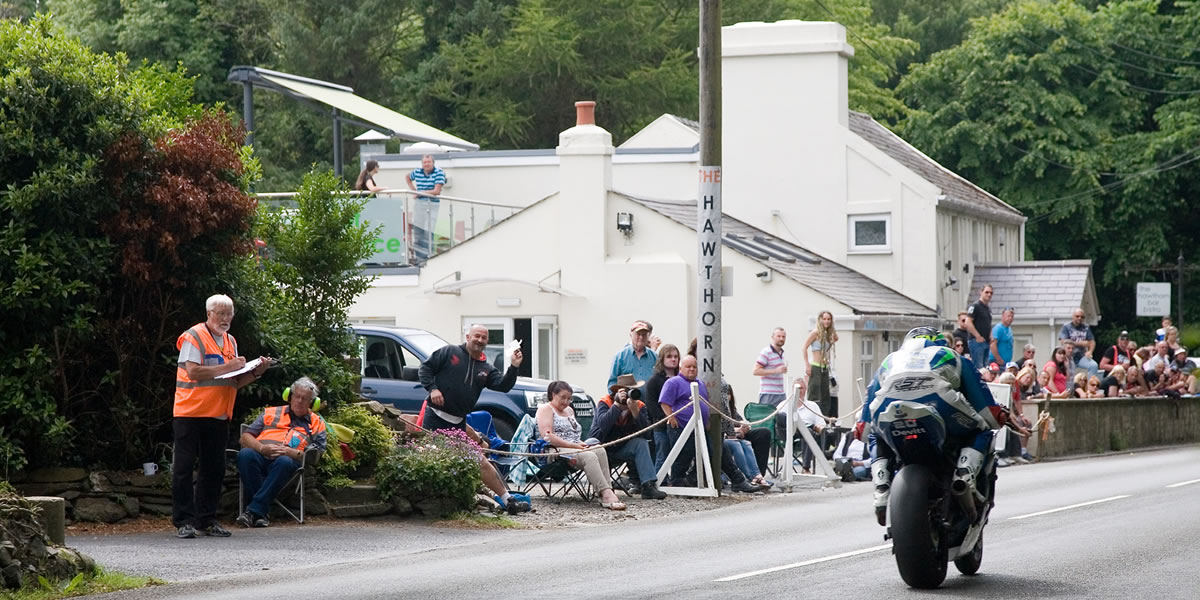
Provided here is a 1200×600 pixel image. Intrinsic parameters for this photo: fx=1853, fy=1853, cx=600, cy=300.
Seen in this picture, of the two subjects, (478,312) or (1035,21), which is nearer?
(478,312)

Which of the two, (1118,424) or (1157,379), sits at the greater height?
(1157,379)

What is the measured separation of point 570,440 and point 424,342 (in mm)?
5009

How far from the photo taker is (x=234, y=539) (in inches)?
600

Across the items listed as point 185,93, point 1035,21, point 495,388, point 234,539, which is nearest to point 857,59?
point 1035,21

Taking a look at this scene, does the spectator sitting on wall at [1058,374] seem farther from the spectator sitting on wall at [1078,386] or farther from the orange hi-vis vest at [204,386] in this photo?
the orange hi-vis vest at [204,386]

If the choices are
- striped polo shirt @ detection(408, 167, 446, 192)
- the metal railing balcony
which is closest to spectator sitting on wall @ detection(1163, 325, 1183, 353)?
the metal railing balcony

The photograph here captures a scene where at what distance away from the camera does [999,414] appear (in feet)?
39.5

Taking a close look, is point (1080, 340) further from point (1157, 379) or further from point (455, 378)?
point (455, 378)

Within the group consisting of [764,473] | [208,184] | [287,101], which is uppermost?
[287,101]

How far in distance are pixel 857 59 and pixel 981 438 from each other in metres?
51.0

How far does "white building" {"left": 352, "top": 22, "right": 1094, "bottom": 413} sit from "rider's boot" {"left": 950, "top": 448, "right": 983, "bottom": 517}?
848 inches

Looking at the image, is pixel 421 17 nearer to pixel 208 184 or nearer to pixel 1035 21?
pixel 1035 21

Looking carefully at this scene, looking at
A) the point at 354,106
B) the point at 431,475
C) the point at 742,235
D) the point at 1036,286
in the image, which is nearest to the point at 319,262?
the point at 431,475

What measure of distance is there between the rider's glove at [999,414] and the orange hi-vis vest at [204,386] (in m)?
6.45
